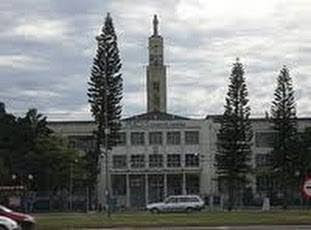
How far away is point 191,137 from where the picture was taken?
13212cm

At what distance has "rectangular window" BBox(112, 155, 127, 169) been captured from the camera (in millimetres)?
132250

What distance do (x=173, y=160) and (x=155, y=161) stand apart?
249cm

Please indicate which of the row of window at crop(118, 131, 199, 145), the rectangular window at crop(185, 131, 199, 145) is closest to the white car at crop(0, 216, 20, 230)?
the row of window at crop(118, 131, 199, 145)

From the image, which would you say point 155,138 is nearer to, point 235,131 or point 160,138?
point 160,138

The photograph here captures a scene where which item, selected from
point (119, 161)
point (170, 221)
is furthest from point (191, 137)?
point (170, 221)

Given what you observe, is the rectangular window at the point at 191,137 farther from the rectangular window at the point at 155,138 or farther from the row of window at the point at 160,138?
the rectangular window at the point at 155,138

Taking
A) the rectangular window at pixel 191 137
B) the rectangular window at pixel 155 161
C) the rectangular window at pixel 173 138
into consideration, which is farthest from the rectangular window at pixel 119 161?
the rectangular window at pixel 191 137

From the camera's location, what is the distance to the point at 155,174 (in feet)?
430

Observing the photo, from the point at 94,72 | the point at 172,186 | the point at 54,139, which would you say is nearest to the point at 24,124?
the point at 54,139

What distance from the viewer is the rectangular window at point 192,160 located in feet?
428

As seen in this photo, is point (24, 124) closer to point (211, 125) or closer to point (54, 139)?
point (54, 139)

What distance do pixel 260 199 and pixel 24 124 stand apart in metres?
31.2

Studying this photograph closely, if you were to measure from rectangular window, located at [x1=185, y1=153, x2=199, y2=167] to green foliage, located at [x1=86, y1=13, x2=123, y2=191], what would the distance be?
29.5 metres

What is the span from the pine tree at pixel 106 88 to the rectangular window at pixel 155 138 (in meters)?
29.0
